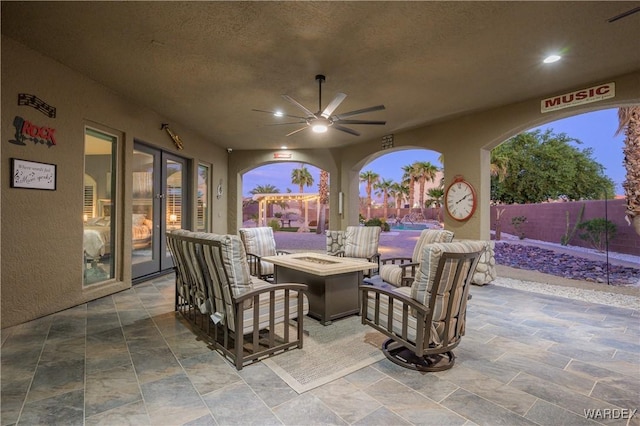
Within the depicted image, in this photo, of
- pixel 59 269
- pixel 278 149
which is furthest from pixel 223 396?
pixel 278 149

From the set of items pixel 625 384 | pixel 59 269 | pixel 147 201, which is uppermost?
pixel 147 201

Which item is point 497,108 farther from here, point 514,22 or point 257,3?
point 257,3

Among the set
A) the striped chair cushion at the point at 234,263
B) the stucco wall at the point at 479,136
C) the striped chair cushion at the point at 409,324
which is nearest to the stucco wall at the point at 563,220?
the stucco wall at the point at 479,136

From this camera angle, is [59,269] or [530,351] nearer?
[530,351]

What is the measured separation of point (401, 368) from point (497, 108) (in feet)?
15.1

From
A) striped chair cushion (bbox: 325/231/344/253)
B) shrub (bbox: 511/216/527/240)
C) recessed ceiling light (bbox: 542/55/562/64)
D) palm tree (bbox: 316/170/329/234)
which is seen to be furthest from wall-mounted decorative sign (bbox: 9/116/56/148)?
palm tree (bbox: 316/170/329/234)

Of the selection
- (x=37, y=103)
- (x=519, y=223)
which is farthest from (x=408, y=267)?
(x=519, y=223)

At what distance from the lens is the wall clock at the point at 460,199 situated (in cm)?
543

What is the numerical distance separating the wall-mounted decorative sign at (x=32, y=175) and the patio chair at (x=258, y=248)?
2.60 metres

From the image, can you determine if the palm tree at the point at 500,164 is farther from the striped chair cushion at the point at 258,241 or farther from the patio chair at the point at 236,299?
the patio chair at the point at 236,299

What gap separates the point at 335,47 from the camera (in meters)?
3.20

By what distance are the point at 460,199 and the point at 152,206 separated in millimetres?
5735

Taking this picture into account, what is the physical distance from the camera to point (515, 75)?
3.87 meters

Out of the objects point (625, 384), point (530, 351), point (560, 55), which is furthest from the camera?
point (560, 55)
